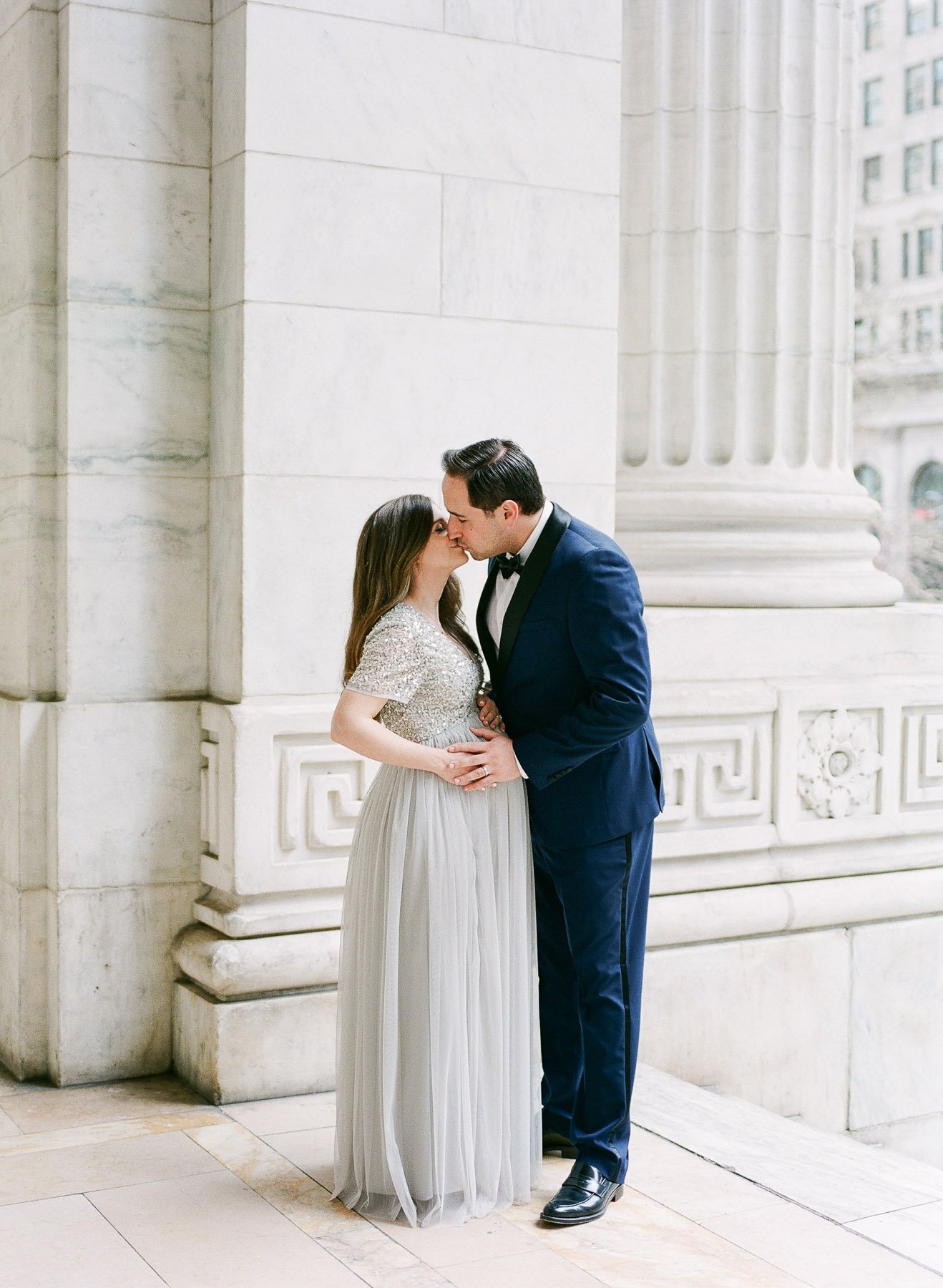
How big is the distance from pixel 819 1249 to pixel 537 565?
5.51ft

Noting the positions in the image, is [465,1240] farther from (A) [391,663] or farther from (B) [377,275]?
(B) [377,275]

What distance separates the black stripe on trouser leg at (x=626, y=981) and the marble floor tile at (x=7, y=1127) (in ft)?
5.49

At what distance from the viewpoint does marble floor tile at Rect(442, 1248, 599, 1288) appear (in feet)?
9.91

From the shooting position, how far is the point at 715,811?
16.3 feet

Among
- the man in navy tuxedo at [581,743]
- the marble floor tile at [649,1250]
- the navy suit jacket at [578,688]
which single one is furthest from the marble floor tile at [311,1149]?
the navy suit jacket at [578,688]

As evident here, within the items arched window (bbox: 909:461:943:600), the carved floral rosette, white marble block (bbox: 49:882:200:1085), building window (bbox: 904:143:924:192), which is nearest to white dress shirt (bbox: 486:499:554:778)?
white marble block (bbox: 49:882:200:1085)

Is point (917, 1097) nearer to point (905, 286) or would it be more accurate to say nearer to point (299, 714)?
point (299, 714)

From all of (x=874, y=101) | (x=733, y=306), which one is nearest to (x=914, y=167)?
(x=874, y=101)

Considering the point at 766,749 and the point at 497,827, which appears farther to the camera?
the point at 766,749

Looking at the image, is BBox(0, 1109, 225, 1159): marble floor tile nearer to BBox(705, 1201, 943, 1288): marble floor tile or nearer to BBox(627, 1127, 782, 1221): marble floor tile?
BBox(627, 1127, 782, 1221): marble floor tile

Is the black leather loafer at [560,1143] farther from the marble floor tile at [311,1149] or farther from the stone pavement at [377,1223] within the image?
the marble floor tile at [311,1149]

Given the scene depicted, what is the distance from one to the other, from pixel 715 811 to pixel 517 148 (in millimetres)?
2289

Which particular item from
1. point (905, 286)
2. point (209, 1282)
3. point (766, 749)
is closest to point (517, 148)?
point (766, 749)

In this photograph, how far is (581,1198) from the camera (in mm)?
3354
